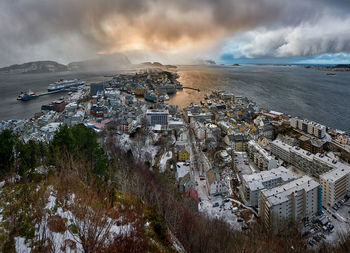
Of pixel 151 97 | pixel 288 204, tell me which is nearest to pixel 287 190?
pixel 288 204

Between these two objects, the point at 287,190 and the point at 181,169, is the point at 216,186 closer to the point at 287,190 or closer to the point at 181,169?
the point at 181,169

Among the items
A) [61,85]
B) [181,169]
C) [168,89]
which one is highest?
[61,85]

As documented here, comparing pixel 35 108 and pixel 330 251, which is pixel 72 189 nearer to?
pixel 330 251

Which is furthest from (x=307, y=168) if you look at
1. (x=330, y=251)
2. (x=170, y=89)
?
(x=170, y=89)

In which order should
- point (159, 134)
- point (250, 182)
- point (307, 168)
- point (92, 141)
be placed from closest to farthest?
point (92, 141) → point (250, 182) → point (307, 168) → point (159, 134)

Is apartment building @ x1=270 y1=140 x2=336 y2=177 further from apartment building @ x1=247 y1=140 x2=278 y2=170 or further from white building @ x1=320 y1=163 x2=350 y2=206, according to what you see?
apartment building @ x1=247 y1=140 x2=278 y2=170

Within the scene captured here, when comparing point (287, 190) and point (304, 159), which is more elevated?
point (287, 190)
